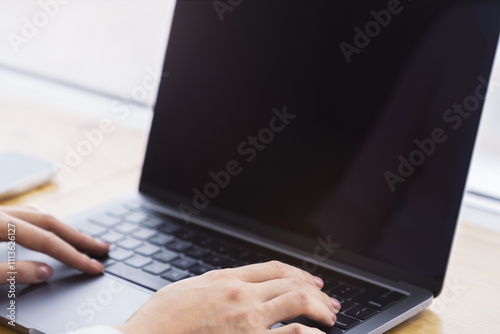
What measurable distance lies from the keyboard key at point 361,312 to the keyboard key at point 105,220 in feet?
1.28

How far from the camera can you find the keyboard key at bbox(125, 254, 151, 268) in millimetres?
933

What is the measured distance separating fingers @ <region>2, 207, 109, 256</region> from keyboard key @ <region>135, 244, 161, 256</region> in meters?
0.04

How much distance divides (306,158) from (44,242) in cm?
36

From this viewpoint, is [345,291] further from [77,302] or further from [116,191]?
[116,191]

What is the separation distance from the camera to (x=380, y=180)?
0.91 meters

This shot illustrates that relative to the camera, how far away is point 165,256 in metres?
0.95

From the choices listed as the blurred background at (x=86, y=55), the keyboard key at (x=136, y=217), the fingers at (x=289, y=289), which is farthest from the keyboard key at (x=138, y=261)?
the blurred background at (x=86, y=55)

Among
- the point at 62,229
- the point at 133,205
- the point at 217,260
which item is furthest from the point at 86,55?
the point at 217,260

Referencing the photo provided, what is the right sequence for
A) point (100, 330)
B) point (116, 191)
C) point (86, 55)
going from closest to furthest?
point (100, 330)
point (116, 191)
point (86, 55)

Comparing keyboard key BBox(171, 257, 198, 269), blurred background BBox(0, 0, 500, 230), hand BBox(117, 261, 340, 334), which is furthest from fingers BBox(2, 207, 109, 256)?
blurred background BBox(0, 0, 500, 230)

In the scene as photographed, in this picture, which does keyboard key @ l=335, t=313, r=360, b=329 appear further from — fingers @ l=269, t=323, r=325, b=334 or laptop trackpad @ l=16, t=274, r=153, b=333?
laptop trackpad @ l=16, t=274, r=153, b=333

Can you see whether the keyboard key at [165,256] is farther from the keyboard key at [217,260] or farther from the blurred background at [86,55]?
the blurred background at [86,55]

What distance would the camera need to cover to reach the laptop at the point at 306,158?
85 cm

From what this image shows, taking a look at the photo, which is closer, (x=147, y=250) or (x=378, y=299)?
(x=378, y=299)
